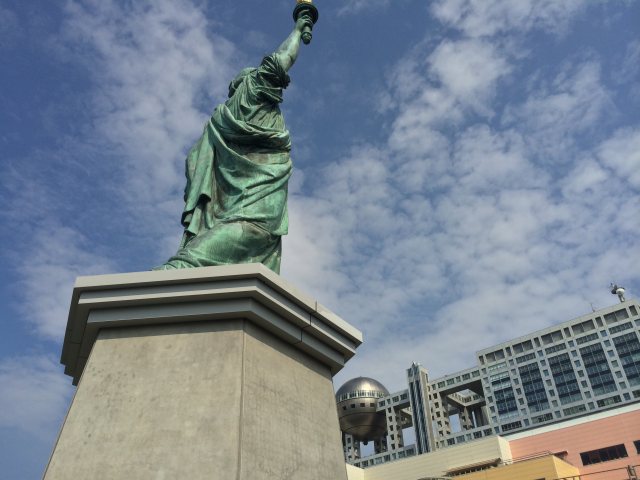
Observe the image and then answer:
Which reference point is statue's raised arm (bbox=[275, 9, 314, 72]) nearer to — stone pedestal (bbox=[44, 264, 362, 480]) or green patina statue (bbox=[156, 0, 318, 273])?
green patina statue (bbox=[156, 0, 318, 273])

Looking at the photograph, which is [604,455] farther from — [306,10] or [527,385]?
[527,385]

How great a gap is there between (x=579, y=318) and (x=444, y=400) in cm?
1958

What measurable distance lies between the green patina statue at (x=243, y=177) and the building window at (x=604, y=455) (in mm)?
32740

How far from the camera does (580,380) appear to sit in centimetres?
6888

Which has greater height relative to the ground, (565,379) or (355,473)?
(565,379)

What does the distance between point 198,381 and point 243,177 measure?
12.0 feet

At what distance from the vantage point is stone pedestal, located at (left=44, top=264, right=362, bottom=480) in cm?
524

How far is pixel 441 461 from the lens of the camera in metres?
39.2

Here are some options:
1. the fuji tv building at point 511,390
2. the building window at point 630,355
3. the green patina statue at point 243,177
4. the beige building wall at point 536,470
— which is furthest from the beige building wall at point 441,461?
the building window at point 630,355

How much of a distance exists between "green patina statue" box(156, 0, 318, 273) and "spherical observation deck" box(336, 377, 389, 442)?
61334mm

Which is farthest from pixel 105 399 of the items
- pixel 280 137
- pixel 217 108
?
pixel 217 108

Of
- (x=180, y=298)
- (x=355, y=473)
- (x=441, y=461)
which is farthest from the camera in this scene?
(x=355, y=473)

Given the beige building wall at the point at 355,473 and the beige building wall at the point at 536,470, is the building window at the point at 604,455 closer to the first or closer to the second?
the beige building wall at the point at 536,470

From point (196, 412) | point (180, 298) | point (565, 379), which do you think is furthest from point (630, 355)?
point (196, 412)
